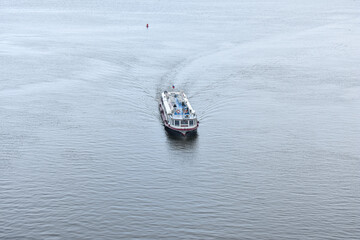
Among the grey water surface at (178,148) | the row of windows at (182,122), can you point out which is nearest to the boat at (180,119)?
the row of windows at (182,122)

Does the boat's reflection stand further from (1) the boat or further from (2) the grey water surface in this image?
(1) the boat

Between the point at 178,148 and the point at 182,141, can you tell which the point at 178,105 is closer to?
the point at 182,141

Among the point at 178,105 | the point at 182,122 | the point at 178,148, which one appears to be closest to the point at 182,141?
the point at 178,148

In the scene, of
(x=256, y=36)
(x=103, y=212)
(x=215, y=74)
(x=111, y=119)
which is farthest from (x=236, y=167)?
(x=256, y=36)

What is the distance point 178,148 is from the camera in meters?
87.2

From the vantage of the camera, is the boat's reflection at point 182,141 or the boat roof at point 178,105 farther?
the boat roof at point 178,105

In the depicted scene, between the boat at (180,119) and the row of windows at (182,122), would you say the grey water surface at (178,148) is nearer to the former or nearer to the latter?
the boat at (180,119)

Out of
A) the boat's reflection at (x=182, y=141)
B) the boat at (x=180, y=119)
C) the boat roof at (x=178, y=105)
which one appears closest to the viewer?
the boat's reflection at (x=182, y=141)

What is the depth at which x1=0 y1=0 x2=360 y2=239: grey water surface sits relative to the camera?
64062mm

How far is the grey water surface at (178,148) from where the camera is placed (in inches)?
2522

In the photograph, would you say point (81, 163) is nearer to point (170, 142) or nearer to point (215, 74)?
point (170, 142)

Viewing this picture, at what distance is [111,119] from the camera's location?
99.2m

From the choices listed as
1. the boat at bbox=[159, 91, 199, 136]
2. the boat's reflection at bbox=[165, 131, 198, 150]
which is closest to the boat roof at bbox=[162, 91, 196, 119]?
the boat at bbox=[159, 91, 199, 136]

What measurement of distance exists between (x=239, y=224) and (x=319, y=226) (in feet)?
36.9
